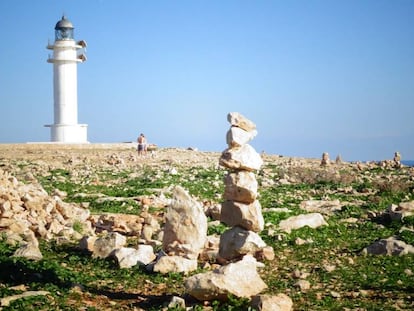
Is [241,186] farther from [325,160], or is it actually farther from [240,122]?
[325,160]

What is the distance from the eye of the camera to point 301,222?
1516 cm

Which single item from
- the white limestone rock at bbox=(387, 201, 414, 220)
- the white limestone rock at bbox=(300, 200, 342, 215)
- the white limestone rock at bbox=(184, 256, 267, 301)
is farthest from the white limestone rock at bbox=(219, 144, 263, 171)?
the white limestone rock at bbox=(300, 200, 342, 215)

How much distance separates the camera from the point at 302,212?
1733cm

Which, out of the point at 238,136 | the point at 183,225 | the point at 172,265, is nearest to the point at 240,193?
the point at 238,136

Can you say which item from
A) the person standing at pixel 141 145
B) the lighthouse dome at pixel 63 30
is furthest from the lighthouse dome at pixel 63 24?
the person standing at pixel 141 145

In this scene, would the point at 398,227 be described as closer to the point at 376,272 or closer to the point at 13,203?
the point at 376,272

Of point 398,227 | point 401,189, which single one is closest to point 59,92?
point 401,189

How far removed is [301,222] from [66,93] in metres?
46.5

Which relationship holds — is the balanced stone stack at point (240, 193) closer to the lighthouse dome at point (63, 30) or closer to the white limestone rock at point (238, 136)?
the white limestone rock at point (238, 136)

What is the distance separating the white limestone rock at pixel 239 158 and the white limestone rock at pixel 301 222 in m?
4.00

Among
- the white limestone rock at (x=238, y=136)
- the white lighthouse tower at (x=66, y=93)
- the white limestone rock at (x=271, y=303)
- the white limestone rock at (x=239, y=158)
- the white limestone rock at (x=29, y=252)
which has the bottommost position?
the white limestone rock at (x=271, y=303)

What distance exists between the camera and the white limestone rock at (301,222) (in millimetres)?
14992

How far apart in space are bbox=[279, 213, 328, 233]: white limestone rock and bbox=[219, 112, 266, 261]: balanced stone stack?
313cm

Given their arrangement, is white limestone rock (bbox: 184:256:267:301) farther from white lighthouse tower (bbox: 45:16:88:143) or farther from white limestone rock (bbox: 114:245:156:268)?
white lighthouse tower (bbox: 45:16:88:143)
